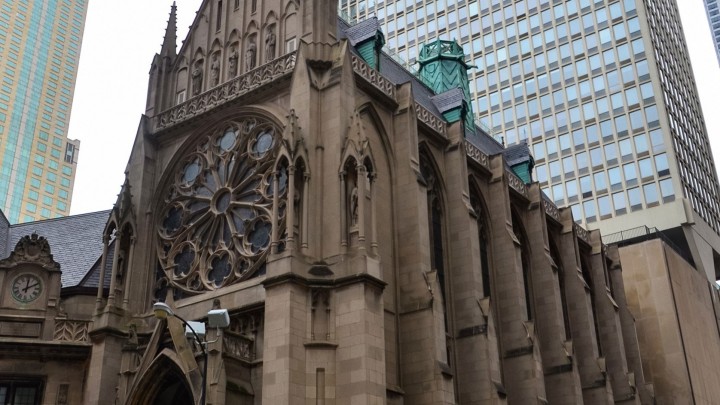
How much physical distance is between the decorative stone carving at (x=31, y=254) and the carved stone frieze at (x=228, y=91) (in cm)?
664

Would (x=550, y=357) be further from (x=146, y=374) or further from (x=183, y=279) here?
(x=146, y=374)

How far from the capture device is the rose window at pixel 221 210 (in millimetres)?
30219

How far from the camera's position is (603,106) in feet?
222

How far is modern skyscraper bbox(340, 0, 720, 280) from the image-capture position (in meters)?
63.0

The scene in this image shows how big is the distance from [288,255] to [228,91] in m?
10.1

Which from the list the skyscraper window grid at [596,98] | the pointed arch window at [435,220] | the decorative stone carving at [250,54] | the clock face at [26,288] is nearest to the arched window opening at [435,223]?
the pointed arch window at [435,220]

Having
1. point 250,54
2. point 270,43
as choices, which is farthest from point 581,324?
point 250,54

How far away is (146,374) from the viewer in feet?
84.9

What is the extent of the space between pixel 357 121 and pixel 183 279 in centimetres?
932

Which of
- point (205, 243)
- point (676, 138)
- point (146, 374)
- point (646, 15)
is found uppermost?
point (646, 15)

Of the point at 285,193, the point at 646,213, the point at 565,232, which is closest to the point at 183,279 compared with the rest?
the point at 285,193

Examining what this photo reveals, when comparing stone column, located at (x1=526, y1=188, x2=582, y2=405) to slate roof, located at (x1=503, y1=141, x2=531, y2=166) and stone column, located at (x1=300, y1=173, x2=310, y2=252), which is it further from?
stone column, located at (x1=300, y1=173, x2=310, y2=252)

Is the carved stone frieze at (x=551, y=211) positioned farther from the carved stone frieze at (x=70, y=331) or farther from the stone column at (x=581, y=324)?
the carved stone frieze at (x=70, y=331)

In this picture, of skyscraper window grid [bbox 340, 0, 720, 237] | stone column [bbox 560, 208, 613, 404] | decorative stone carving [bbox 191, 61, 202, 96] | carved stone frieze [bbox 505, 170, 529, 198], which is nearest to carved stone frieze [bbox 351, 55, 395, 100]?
decorative stone carving [bbox 191, 61, 202, 96]
